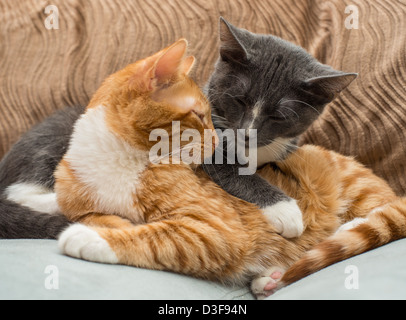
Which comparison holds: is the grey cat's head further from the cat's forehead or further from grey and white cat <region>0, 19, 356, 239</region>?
the cat's forehead

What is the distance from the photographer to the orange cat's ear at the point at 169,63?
4.10ft

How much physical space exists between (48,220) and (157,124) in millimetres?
489

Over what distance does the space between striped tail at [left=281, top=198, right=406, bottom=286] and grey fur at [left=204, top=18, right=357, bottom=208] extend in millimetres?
287

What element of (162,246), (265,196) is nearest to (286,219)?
(265,196)

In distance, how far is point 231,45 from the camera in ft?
5.07

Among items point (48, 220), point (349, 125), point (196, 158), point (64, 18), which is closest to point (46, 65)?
point (64, 18)

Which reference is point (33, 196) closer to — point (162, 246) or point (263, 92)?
point (162, 246)

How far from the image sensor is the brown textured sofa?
1.80 metres

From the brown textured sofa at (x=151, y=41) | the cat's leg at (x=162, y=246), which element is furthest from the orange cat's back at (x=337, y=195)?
the cat's leg at (x=162, y=246)

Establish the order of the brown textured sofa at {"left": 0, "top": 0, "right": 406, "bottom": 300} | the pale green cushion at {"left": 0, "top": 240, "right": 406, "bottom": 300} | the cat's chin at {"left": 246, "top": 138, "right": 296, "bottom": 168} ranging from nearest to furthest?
the pale green cushion at {"left": 0, "top": 240, "right": 406, "bottom": 300}
the cat's chin at {"left": 246, "top": 138, "right": 296, "bottom": 168}
the brown textured sofa at {"left": 0, "top": 0, "right": 406, "bottom": 300}

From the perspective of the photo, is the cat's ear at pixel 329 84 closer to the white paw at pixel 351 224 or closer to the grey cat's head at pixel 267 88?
the grey cat's head at pixel 267 88

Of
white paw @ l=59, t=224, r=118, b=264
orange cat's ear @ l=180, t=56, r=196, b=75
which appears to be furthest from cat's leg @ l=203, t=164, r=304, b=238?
white paw @ l=59, t=224, r=118, b=264

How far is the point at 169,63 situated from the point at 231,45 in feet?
1.17
